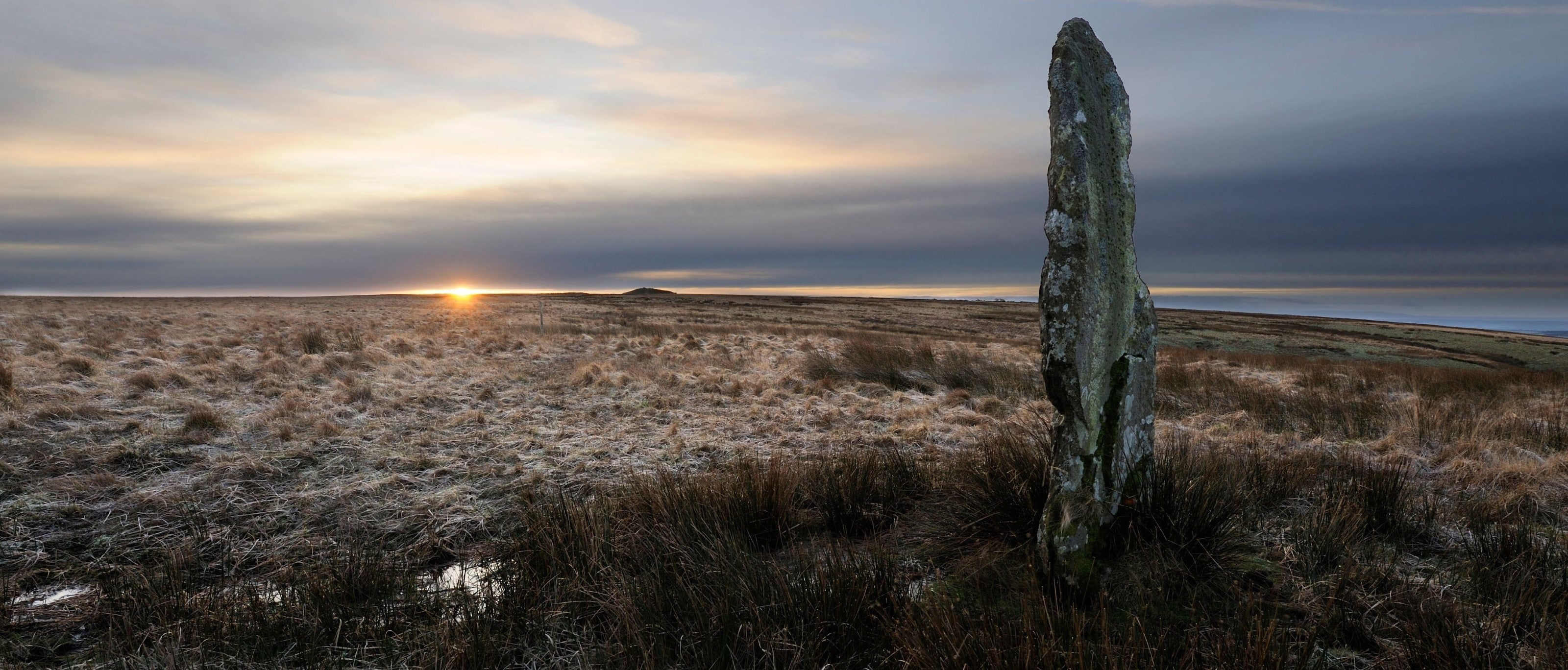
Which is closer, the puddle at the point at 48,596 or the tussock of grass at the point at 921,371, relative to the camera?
the puddle at the point at 48,596

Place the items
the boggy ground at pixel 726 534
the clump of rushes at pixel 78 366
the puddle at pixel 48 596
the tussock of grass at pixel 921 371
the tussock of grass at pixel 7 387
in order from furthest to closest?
the tussock of grass at pixel 921 371 < the clump of rushes at pixel 78 366 < the tussock of grass at pixel 7 387 < the puddle at pixel 48 596 < the boggy ground at pixel 726 534

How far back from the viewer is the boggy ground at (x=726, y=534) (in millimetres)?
2719

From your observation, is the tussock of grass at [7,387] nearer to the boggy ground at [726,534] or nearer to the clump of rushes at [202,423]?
the boggy ground at [726,534]

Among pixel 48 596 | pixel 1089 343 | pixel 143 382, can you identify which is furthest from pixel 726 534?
pixel 143 382

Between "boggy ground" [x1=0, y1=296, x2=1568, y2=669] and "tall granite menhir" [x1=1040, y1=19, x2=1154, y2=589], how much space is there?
252 mm

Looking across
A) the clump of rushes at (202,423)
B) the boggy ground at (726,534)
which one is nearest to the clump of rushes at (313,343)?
the boggy ground at (726,534)

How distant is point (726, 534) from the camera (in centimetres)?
356

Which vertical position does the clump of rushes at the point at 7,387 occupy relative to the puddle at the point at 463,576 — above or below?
above

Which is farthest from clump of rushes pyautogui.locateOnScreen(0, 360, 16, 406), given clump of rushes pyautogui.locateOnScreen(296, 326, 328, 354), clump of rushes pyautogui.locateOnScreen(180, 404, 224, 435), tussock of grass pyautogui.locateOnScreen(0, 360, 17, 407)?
clump of rushes pyautogui.locateOnScreen(296, 326, 328, 354)

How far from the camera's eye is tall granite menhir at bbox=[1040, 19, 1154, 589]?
311cm

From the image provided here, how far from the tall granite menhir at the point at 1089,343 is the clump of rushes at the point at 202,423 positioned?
839 centimetres

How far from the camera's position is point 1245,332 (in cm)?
4262

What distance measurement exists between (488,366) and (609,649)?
40.0 feet

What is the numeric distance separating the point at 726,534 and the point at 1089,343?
7.08 ft
